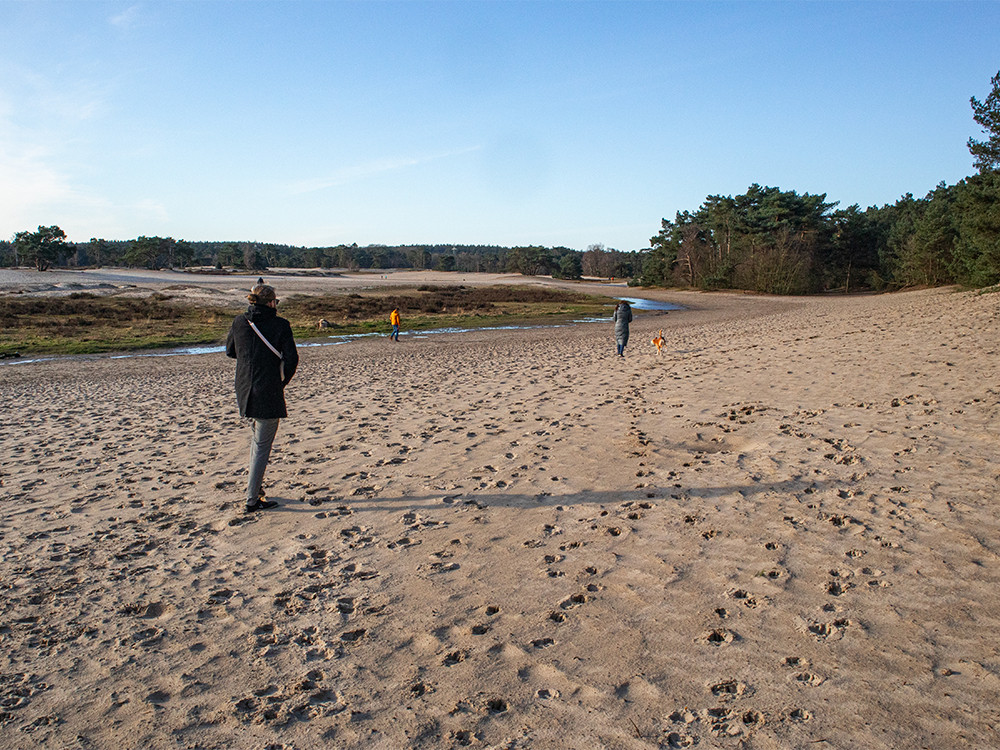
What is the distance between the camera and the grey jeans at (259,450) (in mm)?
6225

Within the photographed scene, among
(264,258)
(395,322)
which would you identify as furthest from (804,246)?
(264,258)

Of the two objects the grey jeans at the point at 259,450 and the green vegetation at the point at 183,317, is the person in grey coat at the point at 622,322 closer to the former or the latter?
the grey jeans at the point at 259,450

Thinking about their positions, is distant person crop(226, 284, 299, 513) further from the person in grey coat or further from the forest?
the forest

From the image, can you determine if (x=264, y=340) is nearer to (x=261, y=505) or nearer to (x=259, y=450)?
(x=259, y=450)

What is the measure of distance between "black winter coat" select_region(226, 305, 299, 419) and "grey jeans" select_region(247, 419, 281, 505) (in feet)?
0.36

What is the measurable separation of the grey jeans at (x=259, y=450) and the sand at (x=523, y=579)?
0.29 m

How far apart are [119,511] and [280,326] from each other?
2499 millimetres

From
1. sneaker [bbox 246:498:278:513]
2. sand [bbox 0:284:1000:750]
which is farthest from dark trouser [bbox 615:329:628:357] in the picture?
sneaker [bbox 246:498:278:513]

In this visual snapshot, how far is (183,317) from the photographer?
39.5 metres

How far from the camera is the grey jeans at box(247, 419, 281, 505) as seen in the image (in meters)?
6.22

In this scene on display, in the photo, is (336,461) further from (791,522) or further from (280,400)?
(791,522)

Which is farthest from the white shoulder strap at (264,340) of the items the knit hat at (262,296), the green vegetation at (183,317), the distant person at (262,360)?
the green vegetation at (183,317)

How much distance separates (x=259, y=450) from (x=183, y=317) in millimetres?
37281

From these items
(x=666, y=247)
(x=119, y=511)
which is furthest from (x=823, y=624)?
(x=666, y=247)
